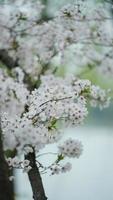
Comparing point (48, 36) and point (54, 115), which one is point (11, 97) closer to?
point (54, 115)

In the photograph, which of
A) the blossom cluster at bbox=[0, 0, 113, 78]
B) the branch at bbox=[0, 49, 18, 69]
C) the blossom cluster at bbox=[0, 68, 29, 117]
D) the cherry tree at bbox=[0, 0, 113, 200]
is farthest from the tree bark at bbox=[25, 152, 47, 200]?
the branch at bbox=[0, 49, 18, 69]

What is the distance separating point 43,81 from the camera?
2.90 metres

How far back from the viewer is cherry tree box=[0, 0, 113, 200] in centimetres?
154

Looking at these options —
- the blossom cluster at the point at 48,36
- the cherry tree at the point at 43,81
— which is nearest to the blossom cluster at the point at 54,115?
the cherry tree at the point at 43,81

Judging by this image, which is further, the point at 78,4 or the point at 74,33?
the point at 74,33

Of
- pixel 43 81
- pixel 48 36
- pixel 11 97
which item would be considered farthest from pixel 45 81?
pixel 11 97

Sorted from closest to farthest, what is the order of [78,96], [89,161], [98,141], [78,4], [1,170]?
[1,170] → [78,96] → [78,4] → [89,161] → [98,141]

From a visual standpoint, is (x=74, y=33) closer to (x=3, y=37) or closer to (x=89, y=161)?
(x=3, y=37)

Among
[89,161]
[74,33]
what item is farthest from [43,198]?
[89,161]

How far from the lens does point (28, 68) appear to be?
3412 millimetres

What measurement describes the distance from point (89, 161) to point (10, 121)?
504 centimetres

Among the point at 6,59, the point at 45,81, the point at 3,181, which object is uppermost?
the point at 6,59

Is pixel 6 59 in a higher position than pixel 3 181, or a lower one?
higher

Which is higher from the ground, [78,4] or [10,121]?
[78,4]
